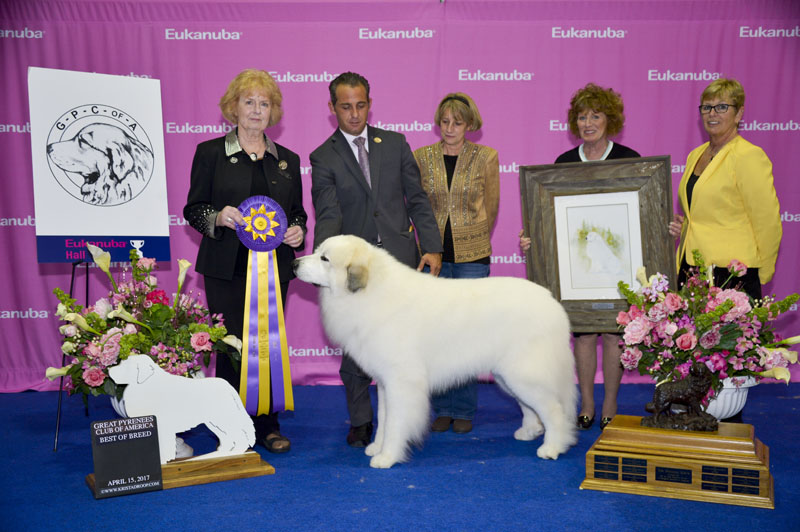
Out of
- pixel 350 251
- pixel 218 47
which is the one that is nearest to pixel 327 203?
Result: pixel 350 251

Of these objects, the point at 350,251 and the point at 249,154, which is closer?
the point at 350,251

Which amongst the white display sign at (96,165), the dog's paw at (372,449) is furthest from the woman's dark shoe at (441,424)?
the white display sign at (96,165)

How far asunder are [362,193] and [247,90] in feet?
3.71

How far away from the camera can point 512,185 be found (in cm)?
727

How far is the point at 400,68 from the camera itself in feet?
23.3

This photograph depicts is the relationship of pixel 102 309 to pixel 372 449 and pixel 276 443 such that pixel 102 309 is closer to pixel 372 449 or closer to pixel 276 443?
pixel 276 443

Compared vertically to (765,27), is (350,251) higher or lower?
lower

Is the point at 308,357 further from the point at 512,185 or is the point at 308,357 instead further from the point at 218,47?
the point at 218,47

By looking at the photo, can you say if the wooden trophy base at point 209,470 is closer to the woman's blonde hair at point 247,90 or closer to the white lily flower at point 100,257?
the white lily flower at point 100,257

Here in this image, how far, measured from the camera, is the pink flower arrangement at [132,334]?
158 inches

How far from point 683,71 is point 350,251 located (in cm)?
511

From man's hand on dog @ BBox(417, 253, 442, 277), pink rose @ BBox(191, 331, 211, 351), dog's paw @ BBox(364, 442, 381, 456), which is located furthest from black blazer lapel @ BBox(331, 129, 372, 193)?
dog's paw @ BBox(364, 442, 381, 456)

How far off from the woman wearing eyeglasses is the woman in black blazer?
3068 mm

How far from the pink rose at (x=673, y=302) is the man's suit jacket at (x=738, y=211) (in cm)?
78
